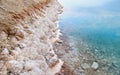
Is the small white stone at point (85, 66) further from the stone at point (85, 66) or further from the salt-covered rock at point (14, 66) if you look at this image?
the salt-covered rock at point (14, 66)

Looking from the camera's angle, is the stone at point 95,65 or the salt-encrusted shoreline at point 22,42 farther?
the stone at point 95,65

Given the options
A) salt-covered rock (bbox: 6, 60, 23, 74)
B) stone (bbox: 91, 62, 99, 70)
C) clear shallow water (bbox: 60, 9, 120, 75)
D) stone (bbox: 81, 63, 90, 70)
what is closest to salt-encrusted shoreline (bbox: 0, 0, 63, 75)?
salt-covered rock (bbox: 6, 60, 23, 74)

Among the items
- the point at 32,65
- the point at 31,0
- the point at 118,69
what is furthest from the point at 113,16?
the point at 32,65

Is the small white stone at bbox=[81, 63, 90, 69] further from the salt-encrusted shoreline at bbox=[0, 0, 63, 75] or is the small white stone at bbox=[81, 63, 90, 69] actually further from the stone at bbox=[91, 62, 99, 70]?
the salt-encrusted shoreline at bbox=[0, 0, 63, 75]

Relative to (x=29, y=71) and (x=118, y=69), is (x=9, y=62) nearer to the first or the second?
(x=29, y=71)

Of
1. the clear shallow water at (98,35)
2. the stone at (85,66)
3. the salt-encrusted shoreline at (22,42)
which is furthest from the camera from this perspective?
the clear shallow water at (98,35)

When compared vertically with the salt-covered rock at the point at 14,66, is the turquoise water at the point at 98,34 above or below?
below

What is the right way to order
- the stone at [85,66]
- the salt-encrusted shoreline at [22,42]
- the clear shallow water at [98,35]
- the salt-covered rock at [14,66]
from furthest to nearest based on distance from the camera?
the clear shallow water at [98,35] < the stone at [85,66] < the salt-encrusted shoreline at [22,42] < the salt-covered rock at [14,66]

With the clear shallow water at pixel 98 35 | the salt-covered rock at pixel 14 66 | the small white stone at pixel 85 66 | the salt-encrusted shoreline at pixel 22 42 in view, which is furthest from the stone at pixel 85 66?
the salt-covered rock at pixel 14 66

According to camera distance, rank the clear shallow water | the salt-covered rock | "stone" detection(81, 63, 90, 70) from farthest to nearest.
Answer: the clear shallow water < "stone" detection(81, 63, 90, 70) < the salt-covered rock
